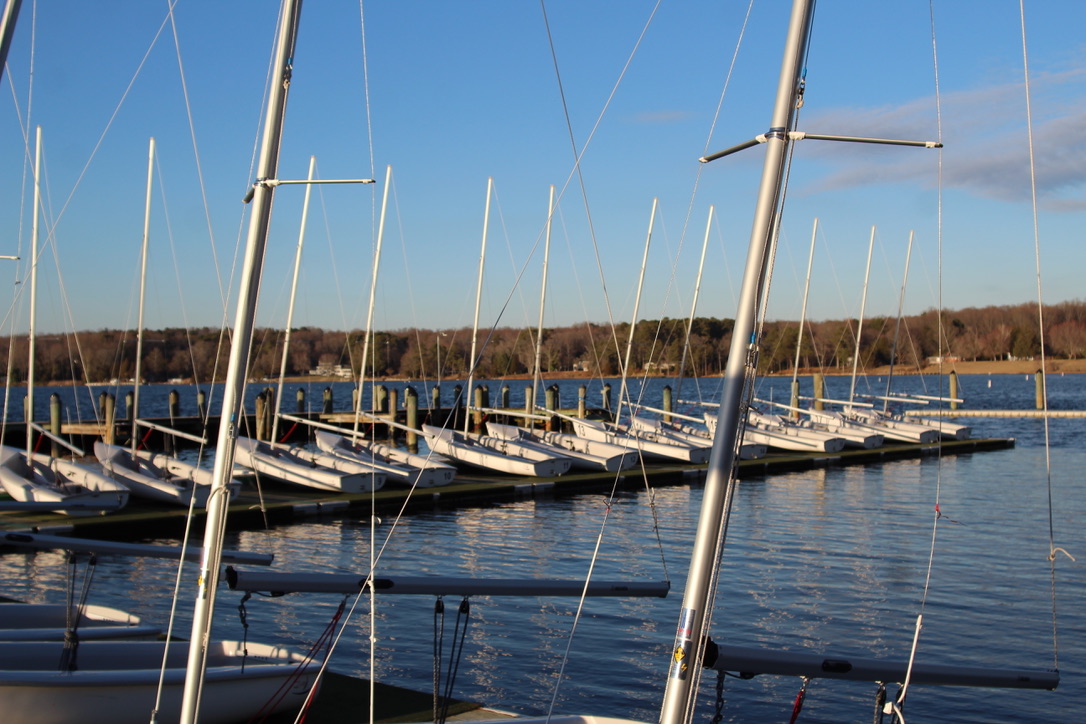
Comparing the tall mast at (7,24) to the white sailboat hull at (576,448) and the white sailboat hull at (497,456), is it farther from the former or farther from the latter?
the white sailboat hull at (576,448)

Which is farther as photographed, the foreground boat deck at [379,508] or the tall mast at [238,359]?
the foreground boat deck at [379,508]

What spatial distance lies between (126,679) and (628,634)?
8928 mm

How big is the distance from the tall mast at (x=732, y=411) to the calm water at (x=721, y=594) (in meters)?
2.43

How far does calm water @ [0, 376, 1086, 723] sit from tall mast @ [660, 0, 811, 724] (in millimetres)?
2429

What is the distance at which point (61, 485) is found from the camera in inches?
952

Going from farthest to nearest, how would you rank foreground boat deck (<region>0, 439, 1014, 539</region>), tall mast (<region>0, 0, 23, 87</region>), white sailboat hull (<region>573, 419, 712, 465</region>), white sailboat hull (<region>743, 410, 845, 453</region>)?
1. white sailboat hull (<region>743, 410, 845, 453</region>)
2. white sailboat hull (<region>573, 419, 712, 465</region>)
3. foreground boat deck (<region>0, 439, 1014, 539</region>)
4. tall mast (<region>0, 0, 23, 87</region>)

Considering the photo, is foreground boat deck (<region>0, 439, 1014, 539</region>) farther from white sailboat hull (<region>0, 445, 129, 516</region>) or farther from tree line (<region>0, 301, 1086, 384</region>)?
tree line (<region>0, 301, 1086, 384</region>)

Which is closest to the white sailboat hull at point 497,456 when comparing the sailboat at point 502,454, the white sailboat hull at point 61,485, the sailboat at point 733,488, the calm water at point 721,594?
the sailboat at point 502,454

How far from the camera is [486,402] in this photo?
50.2 m

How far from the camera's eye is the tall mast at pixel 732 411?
227 inches

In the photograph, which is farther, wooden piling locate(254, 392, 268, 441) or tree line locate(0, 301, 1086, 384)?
tree line locate(0, 301, 1086, 384)

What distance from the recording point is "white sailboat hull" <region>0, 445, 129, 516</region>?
2331cm

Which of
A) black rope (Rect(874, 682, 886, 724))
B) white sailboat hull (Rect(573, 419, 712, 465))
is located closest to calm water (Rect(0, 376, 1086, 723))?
black rope (Rect(874, 682, 886, 724))

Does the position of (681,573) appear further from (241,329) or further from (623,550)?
(241,329)
